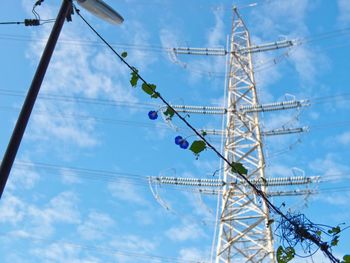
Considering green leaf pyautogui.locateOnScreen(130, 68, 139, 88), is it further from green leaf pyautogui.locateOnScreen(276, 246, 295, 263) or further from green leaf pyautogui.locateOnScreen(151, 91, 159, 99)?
green leaf pyautogui.locateOnScreen(276, 246, 295, 263)

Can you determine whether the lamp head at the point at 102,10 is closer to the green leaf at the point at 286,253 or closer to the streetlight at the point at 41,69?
the streetlight at the point at 41,69

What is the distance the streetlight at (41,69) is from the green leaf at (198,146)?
49.6 inches

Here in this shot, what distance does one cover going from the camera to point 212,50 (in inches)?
728

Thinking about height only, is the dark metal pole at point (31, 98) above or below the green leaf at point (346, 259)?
above

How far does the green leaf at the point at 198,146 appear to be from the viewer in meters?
2.88

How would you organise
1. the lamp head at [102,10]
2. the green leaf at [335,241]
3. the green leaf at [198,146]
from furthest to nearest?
1. the lamp head at [102,10]
2. the green leaf at [198,146]
3. the green leaf at [335,241]

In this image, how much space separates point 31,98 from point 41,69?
303 millimetres

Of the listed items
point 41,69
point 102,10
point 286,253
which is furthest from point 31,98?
point 286,253

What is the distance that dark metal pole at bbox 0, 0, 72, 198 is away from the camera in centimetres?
307

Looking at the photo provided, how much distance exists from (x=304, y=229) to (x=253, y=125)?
10584mm

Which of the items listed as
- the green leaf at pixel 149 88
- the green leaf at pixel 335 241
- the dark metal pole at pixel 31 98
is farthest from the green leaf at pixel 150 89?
the green leaf at pixel 335 241

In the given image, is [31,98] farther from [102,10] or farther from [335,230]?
[335,230]

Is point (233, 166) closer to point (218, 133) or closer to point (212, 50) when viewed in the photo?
point (218, 133)

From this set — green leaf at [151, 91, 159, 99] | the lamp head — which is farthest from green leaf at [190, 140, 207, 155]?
the lamp head
